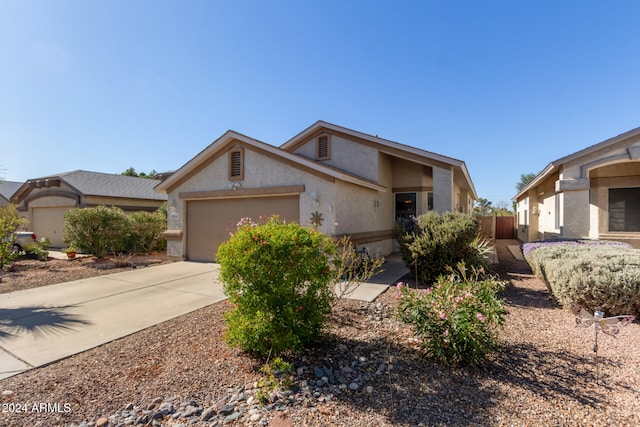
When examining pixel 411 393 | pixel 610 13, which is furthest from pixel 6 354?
pixel 610 13

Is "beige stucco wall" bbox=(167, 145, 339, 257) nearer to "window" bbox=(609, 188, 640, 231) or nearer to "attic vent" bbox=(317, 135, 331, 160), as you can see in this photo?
"attic vent" bbox=(317, 135, 331, 160)

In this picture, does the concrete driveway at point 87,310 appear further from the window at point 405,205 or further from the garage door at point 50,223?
the garage door at point 50,223

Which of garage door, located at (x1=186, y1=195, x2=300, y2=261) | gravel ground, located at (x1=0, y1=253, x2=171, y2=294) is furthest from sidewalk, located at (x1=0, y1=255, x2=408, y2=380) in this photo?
garage door, located at (x1=186, y1=195, x2=300, y2=261)

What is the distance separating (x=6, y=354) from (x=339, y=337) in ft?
15.5

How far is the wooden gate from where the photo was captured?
24078 mm

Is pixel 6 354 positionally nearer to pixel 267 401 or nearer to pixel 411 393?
pixel 267 401

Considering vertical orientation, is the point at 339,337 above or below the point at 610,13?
below

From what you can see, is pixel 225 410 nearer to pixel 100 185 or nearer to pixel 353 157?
pixel 353 157

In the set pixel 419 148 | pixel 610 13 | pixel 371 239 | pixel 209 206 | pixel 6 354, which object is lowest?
pixel 6 354

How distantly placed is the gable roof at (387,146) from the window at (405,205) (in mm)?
2305

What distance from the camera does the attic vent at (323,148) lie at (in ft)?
43.8

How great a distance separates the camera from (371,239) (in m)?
11.7

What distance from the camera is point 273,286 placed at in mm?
3775

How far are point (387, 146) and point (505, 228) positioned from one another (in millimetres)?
17794
